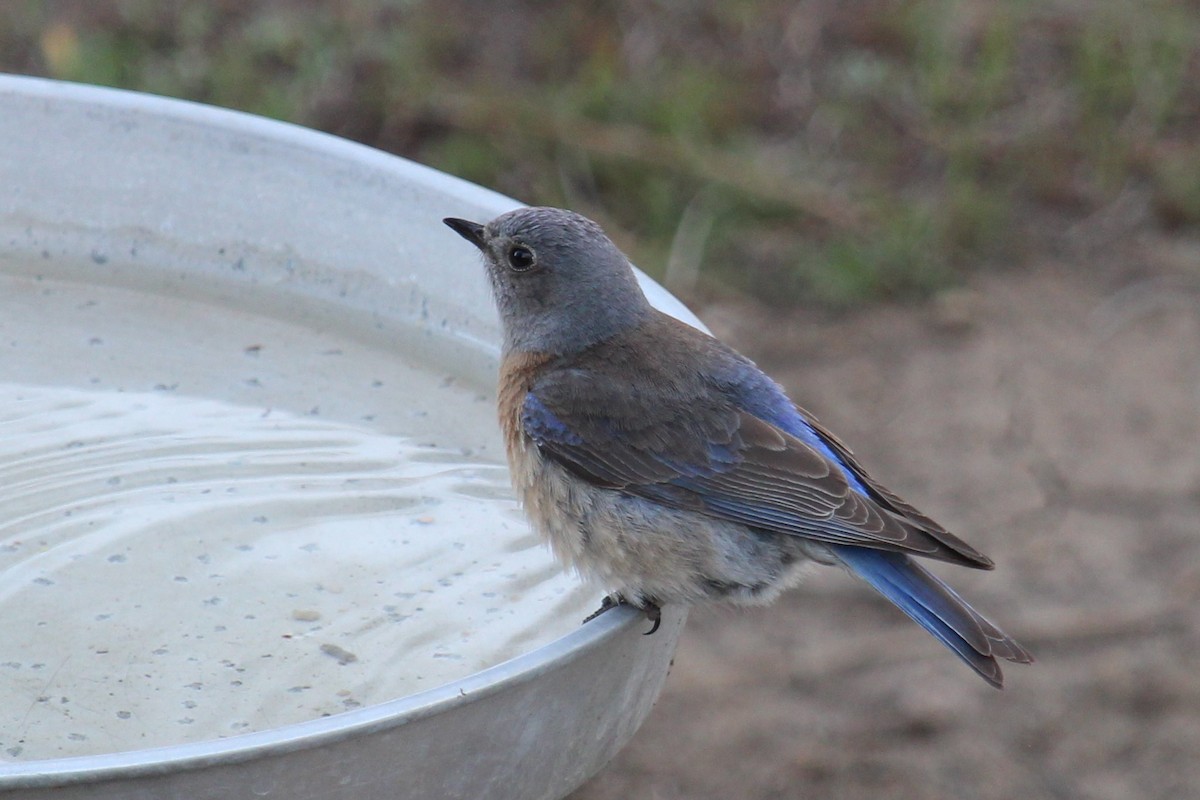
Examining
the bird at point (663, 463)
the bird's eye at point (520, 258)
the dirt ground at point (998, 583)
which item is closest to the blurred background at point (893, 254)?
the dirt ground at point (998, 583)

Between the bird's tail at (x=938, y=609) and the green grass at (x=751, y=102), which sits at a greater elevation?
the green grass at (x=751, y=102)

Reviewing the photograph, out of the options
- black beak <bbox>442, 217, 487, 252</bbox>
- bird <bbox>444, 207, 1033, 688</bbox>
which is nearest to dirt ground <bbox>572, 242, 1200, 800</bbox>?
bird <bbox>444, 207, 1033, 688</bbox>

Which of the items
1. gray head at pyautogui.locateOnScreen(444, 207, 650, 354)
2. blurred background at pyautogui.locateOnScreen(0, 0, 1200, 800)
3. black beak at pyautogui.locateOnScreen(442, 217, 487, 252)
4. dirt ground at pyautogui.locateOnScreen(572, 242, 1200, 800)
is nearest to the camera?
black beak at pyautogui.locateOnScreen(442, 217, 487, 252)

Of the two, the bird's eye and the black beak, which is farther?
the bird's eye

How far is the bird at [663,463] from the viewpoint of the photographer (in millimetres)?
3389

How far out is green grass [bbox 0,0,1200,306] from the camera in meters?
7.38

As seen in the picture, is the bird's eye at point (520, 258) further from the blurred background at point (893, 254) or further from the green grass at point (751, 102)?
the green grass at point (751, 102)

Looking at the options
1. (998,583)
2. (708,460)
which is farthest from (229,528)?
(998,583)

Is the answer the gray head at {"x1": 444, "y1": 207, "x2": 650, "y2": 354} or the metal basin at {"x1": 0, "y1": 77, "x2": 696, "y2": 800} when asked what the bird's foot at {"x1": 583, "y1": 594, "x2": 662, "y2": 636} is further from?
the gray head at {"x1": 444, "y1": 207, "x2": 650, "y2": 354}

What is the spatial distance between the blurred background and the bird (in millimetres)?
1810

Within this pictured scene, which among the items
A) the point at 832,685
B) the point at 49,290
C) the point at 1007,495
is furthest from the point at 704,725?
the point at 49,290

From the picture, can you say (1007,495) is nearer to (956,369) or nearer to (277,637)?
(956,369)

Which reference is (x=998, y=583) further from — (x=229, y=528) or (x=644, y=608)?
(x=229, y=528)

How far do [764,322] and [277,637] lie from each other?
433 cm
